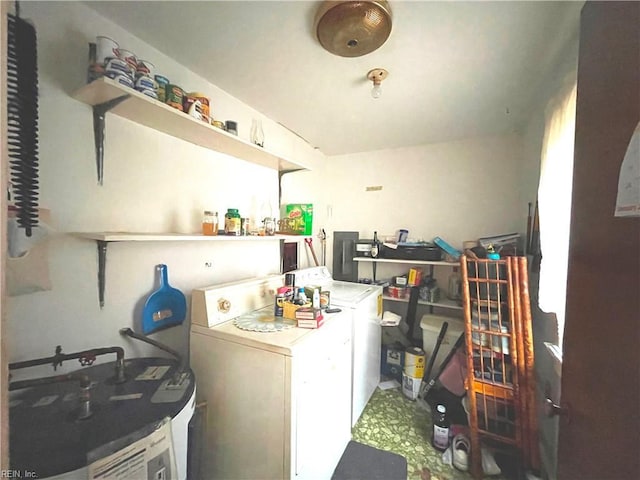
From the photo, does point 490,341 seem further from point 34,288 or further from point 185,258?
point 34,288

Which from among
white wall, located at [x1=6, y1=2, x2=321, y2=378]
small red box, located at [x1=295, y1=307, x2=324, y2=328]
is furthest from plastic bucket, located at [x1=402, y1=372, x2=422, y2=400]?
white wall, located at [x1=6, y1=2, x2=321, y2=378]

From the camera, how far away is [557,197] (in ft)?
3.63

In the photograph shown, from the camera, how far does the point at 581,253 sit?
65cm

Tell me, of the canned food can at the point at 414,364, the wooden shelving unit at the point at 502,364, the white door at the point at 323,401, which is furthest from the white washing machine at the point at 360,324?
the wooden shelving unit at the point at 502,364

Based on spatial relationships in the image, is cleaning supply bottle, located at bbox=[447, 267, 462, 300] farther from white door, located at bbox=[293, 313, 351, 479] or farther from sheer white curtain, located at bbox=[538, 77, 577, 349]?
white door, located at bbox=[293, 313, 351, 479]

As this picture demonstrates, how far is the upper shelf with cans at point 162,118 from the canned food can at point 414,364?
200 centimetres

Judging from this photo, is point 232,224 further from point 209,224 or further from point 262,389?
point 262,389

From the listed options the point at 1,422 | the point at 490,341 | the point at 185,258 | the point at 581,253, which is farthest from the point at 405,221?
the point at 1,422

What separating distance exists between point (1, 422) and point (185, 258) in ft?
3.61

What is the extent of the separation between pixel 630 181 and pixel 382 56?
113 cm

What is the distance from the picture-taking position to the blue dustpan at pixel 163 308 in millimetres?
1146

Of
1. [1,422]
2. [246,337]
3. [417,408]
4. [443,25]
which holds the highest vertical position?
[443,25]

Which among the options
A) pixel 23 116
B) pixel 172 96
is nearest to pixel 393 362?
pixel 172 96

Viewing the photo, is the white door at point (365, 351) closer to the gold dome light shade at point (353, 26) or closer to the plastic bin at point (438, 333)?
the plastic bin at point (438, 333)
